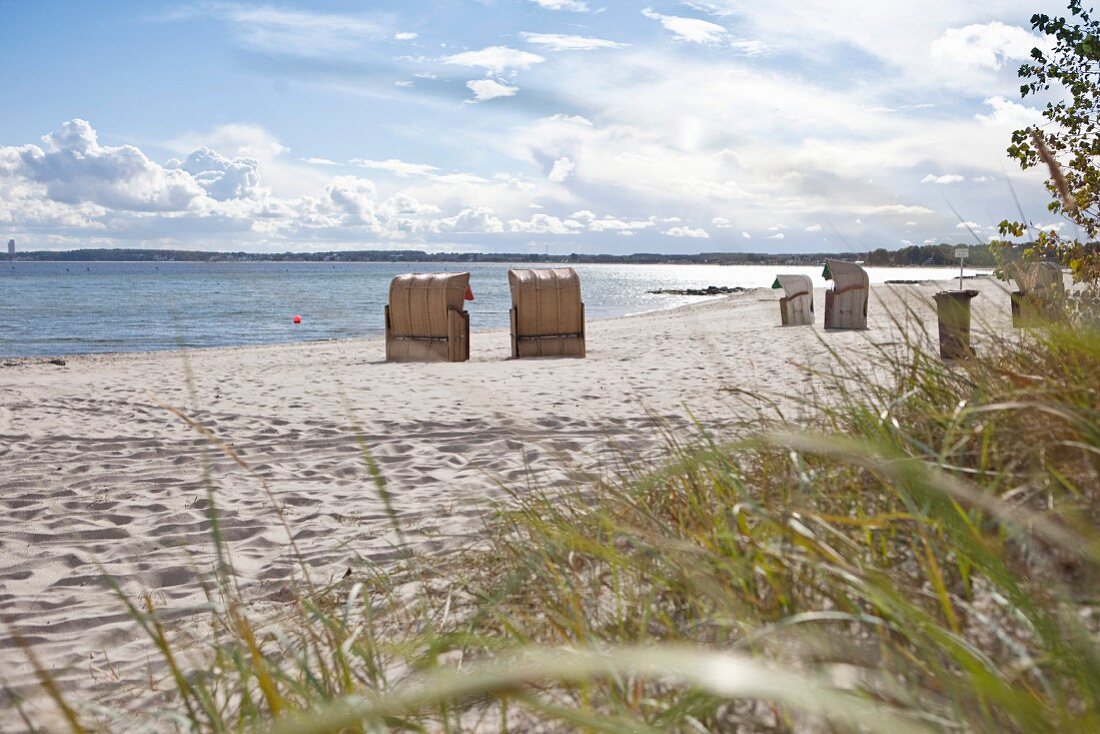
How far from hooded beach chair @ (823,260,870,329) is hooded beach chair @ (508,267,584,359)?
15.7ft

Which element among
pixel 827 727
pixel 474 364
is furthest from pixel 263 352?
pixel 827 727

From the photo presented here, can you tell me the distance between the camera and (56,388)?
8969 millimetres

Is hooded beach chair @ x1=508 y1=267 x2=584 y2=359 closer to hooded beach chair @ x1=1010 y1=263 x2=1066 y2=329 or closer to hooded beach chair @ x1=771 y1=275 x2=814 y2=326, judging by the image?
hooded beach chair @ x1=771 y1=275 x2=814 y2=326

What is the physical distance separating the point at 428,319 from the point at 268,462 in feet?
20.1

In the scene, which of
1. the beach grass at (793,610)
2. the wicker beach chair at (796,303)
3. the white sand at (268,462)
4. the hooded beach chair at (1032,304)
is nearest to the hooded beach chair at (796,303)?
the wicker beach chair at (796,303)

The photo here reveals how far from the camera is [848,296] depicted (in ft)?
46.1

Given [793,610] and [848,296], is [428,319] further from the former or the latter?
[793,610]

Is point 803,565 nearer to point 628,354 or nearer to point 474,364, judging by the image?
point 474,364

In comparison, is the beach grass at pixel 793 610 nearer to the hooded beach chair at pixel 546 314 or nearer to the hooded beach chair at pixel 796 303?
the hooded beach chair at pixel 546 314

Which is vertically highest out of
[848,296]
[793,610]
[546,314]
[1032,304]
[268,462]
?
[1032,304]

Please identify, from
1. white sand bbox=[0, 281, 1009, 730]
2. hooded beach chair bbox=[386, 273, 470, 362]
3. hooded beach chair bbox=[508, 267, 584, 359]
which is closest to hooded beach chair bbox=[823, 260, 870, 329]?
white sand bbox=[0, 281, 1009, 730]

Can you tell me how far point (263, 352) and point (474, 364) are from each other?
25.4 ft

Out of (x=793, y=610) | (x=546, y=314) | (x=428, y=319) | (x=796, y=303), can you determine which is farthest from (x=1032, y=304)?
(x=796, y=303)

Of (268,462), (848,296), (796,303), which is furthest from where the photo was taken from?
(796,303)
